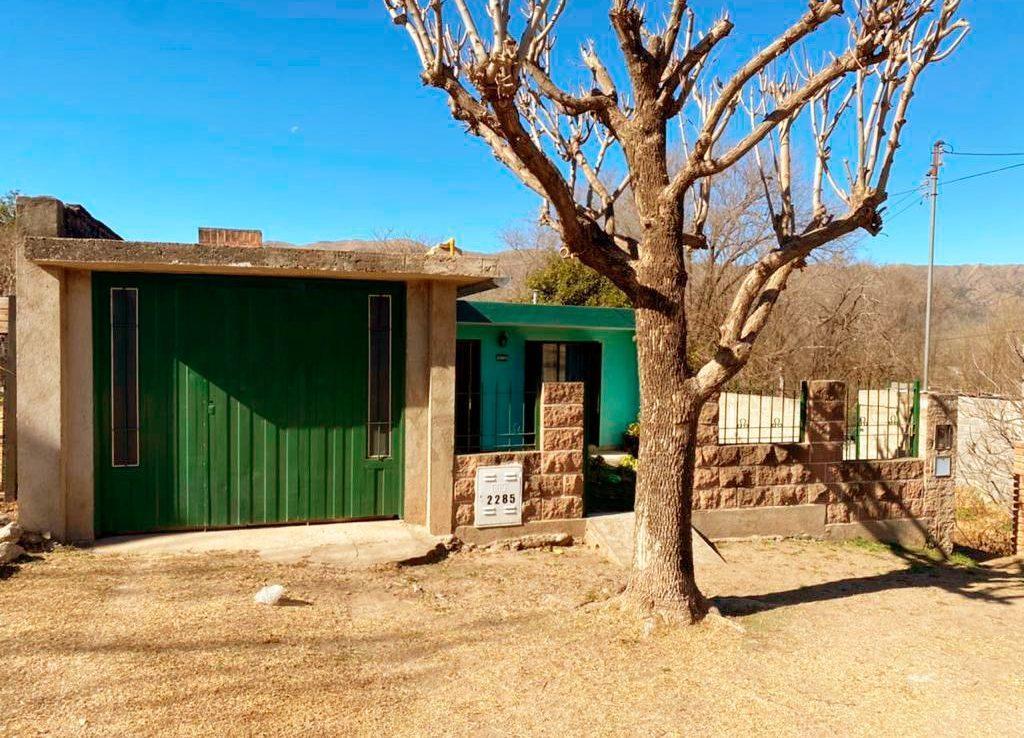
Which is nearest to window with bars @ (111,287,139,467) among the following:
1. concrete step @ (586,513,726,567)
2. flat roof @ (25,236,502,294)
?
flat roof @ (25,236,502,294)

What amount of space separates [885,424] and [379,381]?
6.85m

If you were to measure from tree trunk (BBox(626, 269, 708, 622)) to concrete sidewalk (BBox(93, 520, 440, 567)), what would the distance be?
8.28 feet

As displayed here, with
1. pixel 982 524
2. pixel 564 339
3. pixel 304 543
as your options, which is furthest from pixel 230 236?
pixel 982 524

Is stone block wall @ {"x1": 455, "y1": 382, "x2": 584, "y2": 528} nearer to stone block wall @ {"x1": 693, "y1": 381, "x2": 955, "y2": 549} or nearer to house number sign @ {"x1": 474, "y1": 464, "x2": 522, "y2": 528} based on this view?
house number sign @ {"x1": 474, "y1": 464, "x2": 522, "y2": 528}

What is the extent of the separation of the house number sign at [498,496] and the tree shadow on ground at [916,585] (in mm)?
2320

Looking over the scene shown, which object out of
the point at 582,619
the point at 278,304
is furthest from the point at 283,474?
the point at 582,619

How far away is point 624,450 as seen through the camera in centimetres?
1438

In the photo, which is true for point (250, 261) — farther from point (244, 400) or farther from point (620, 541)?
point (620, 541)

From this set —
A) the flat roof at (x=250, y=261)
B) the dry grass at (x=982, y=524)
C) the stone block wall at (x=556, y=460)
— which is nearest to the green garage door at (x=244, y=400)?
the flat roof at (x=250, y=261)

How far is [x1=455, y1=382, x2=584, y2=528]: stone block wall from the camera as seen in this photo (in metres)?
7.98

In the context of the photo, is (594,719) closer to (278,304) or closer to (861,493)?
(278,304)

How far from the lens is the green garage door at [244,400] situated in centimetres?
712

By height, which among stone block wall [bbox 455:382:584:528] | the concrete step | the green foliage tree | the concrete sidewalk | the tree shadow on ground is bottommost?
the tree shadow on ground

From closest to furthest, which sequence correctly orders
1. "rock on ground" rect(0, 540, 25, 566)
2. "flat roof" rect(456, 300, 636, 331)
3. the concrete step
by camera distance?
"rock on ground" rect(0, 540, 25, 566) < the concrete step < "flat roof" rect(456, 300, 636, 331)
